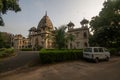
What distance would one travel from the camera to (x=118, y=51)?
2662cm

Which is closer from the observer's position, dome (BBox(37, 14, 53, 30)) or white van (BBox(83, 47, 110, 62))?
white van (BBox(83, 47, 110, 62))

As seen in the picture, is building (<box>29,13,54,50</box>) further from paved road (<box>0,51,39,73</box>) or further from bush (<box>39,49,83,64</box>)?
bush (<box>39,49,83,64</box>)

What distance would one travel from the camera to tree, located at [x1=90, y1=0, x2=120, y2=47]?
30672mm

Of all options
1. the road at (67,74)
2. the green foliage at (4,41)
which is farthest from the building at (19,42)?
the road at (67,74)

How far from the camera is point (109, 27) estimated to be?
30.6 meters

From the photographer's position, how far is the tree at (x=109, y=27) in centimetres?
3067

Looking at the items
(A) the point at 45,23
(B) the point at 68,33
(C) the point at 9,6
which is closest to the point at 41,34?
(A) the point at 45,23

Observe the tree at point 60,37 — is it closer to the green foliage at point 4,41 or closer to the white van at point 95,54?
the white van at point 95,54

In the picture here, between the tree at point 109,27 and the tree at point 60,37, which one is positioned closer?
the tree at point 60,37

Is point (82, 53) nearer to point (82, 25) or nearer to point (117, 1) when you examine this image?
point (117, 1)

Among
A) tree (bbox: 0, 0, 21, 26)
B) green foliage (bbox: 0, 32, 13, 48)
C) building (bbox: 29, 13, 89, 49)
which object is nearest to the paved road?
tree (bbox: 0, 0, 21, 26)

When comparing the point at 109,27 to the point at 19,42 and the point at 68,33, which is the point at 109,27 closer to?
the point at 68,33

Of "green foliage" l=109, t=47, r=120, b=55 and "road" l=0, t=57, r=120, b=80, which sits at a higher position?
"green foliage" l=109, t=47, r=120, b=55

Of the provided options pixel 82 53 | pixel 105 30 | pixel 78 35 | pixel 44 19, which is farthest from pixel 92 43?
pixel 44 19
